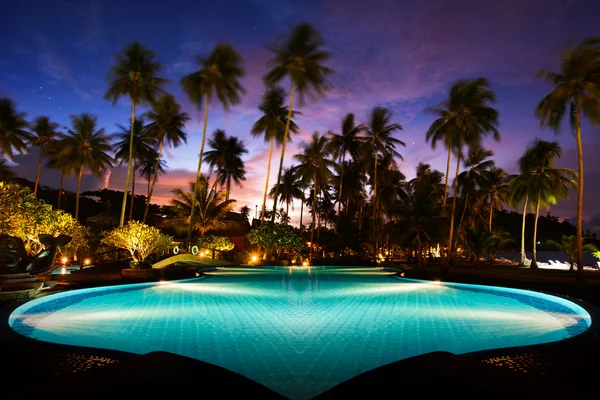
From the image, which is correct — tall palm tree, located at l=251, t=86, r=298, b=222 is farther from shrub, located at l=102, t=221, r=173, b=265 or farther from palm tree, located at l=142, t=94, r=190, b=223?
shrub, located at l=102, t=221, r=173, b=265

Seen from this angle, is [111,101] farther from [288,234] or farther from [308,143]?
[308,143]

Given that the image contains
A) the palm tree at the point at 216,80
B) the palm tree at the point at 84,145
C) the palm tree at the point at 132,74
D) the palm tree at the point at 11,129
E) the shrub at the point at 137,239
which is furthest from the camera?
the palm tree at the point at 11,129

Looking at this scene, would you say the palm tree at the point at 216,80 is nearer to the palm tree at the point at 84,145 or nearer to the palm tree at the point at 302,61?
the palm tree at the point at 302,61

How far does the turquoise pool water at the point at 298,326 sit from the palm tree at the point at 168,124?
24882mm

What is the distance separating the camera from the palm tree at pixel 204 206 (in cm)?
3203

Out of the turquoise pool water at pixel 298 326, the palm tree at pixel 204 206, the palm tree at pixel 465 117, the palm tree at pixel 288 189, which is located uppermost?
the palm tree at pixel 465 117

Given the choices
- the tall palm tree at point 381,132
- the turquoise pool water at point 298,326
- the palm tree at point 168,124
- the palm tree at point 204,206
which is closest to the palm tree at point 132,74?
the palm tree at point 168,124

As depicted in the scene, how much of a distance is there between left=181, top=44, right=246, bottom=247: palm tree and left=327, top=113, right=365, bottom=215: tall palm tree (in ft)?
40.0

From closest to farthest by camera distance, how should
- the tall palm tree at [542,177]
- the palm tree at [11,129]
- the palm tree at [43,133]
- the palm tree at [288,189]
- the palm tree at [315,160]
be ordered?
1. the tall palm tree at [542,177]
2. the palm tree at [11,129]
3. the palm tree at [43,133]
4. the palm tree at [315,160]
5. the palm tree at [288,189]

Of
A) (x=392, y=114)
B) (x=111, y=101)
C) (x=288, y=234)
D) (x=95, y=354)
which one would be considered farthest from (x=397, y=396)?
(x=392, y=114)

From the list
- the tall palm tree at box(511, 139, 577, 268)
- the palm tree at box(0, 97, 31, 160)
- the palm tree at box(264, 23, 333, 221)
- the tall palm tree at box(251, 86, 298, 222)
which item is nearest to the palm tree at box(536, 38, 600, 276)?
the tall palm tree at box(511, 139, 577, 268)

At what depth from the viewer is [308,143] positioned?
35250mm

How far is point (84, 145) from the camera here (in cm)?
3194

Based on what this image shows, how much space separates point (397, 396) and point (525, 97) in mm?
25270
